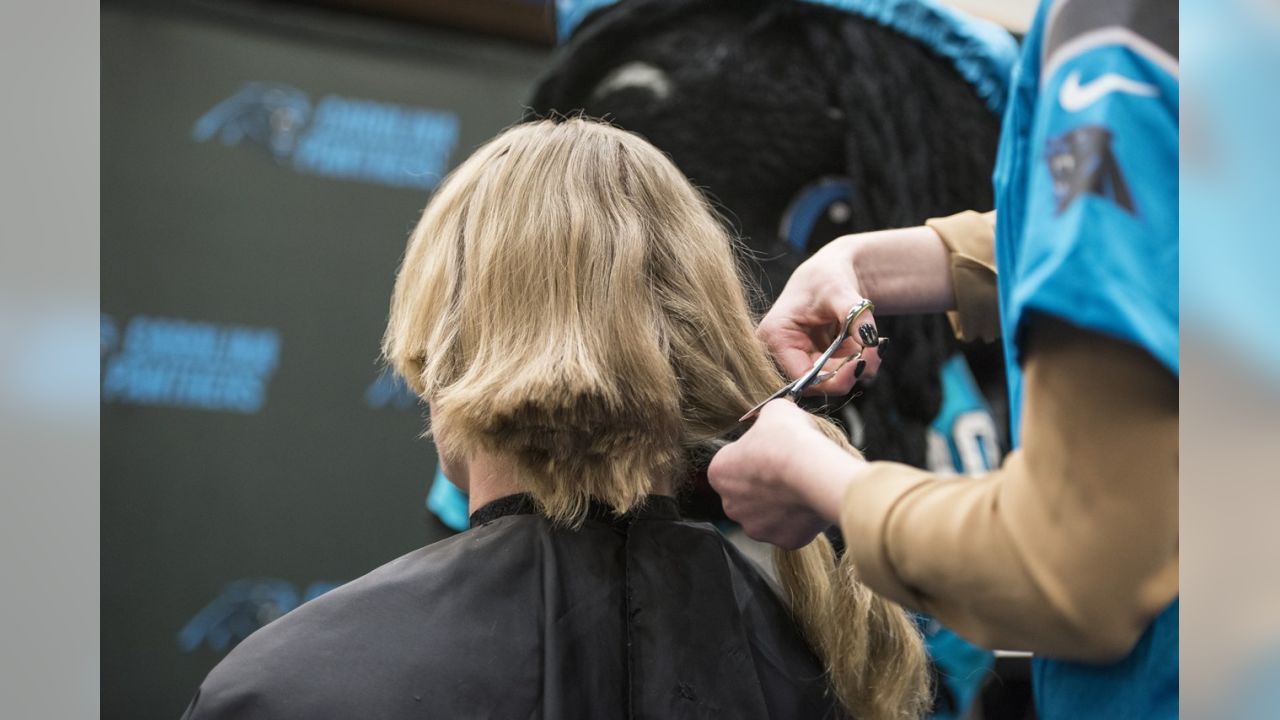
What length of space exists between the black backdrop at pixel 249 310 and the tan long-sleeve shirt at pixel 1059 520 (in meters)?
1.54

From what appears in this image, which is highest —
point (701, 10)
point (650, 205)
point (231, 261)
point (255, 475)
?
point (701, 10)

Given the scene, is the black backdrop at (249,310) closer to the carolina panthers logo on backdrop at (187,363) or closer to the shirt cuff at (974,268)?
the carolina panthers logo on backdrop at (187,363)

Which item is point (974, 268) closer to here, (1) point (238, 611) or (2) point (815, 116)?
(2) point (815, 116)

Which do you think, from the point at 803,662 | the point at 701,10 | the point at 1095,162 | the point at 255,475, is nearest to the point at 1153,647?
the point at 1095,162

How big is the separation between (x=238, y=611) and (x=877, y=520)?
158 cm

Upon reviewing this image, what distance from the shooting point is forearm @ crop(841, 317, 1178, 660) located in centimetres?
53

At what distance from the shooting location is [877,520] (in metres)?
0.57

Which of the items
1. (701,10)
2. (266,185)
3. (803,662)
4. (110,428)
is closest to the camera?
(803,662)

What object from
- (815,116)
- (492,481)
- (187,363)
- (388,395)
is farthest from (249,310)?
(492,481)

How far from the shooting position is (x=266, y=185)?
1994mm

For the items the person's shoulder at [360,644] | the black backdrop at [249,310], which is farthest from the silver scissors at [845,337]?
the black backdrop at [249,310]

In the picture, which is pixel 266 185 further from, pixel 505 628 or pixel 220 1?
pixel 505 628
